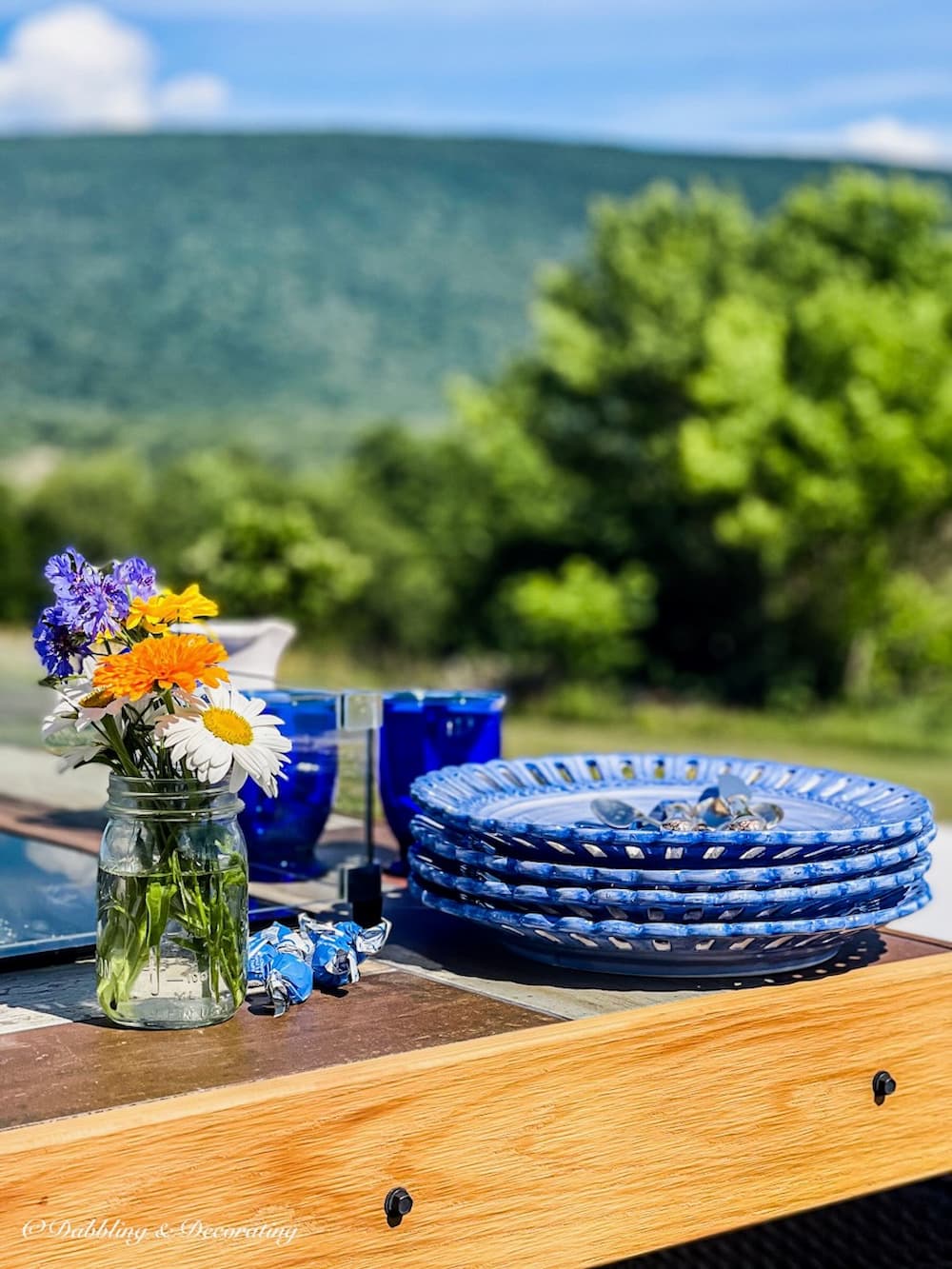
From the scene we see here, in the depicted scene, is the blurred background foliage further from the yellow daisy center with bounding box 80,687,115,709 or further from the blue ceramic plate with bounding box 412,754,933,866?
the yellow daisy center with bounding box 80,687,115,709

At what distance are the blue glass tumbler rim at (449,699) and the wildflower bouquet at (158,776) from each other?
0.31 m

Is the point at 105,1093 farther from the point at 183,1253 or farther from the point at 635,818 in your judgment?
the point at 635,818

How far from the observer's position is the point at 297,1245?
0.71 metres

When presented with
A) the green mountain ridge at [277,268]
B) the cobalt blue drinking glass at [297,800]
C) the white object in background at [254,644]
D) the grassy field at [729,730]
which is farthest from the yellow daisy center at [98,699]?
the green mountain ridge at [277,268]

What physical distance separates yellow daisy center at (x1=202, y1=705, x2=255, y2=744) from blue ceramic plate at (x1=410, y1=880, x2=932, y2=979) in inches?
7.1

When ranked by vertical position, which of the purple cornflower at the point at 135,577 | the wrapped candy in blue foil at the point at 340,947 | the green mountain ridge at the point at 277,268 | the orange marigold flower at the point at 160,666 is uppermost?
the green mountain ridge at the point at 277,268

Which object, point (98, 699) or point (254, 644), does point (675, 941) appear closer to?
point (98, 699)

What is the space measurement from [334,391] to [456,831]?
1624cm

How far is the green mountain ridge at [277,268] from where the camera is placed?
52.7ft

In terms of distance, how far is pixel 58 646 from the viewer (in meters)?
0.80

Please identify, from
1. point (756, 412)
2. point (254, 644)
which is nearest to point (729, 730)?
point (756, 412)

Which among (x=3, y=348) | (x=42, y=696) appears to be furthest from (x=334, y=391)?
(x=42, y=696)

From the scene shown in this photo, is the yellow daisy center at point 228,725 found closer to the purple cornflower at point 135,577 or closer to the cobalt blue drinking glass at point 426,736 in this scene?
A: the purple cornflower at point 135,577

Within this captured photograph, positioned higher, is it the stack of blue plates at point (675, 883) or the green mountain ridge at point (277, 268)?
the green mountain ridge at point (277, 268)
